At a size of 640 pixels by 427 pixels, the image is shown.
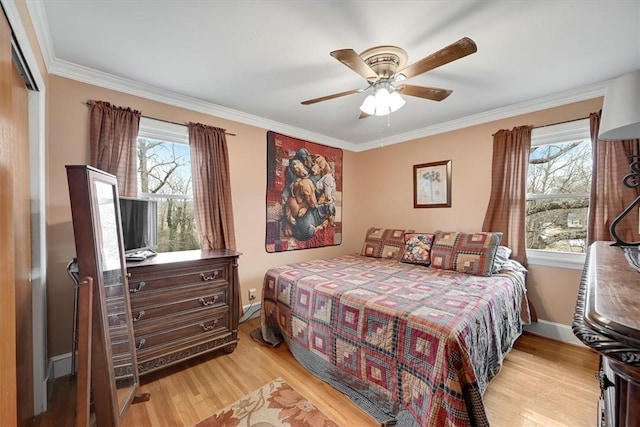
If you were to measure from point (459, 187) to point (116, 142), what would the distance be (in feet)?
11.9

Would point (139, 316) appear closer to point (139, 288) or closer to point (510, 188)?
point (139, 288)

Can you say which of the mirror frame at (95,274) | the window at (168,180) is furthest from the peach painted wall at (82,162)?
the mirror frame at (95,274)

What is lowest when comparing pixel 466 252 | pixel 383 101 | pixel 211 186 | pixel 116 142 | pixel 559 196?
pixel 466 252

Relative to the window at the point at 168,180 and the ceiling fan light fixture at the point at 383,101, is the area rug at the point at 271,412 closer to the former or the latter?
the window at the point at 168,180

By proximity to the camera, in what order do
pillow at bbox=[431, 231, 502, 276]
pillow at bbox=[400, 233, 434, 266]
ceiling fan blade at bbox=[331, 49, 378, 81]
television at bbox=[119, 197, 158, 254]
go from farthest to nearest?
1. pillow at bbox=[400, 233, 434, 266]
2. pillow at bbox=[431, 231, 502, 276]
3. television at bbox=[119, 197, 158, 254]
4. ceiling fan blade at bbox=[331, 49, 378, 81]

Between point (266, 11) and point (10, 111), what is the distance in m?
1.35

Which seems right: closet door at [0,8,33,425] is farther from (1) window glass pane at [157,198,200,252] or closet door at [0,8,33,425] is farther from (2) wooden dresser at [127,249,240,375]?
(1) window glass pane at [157,198,200,252]

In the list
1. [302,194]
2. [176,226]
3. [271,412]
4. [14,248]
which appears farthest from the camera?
[302,194]

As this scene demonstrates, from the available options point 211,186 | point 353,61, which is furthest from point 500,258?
point 211,186

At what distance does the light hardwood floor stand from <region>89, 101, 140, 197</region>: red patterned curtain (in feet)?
5.12

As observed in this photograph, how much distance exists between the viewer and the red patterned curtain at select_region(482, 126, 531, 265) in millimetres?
2703

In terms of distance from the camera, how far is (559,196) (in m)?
2.62

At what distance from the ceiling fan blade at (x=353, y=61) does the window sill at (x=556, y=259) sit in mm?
2485

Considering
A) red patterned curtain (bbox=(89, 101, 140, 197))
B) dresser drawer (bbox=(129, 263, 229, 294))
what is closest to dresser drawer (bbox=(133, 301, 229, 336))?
dresser drawer (bbox=(129, 263, 229, 294))
